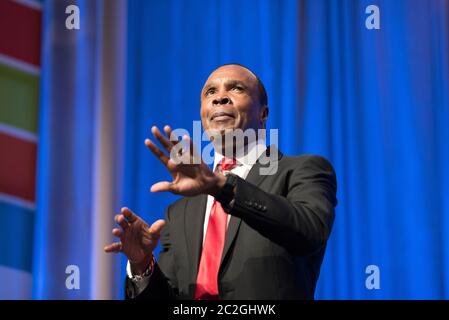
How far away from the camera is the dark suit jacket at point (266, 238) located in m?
1.23

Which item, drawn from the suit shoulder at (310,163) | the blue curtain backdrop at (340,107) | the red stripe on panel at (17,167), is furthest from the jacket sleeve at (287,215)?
the red stripe on panel at (17,167)

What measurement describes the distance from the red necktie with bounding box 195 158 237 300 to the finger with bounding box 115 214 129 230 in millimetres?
202

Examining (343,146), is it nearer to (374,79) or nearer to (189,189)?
(374,79)

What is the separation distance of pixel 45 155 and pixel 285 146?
101 centimetres

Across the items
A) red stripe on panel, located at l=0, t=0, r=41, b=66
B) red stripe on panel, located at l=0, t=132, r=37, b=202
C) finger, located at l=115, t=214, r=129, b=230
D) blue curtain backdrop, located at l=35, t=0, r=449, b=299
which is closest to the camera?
finger, located at l=115, t=214, r=129, b=230

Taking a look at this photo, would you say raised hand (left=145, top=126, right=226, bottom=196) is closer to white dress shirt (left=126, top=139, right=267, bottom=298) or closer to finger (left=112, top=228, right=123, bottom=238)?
finger (left=112, top=228, right=123, bottom=238)

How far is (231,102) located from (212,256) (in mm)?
454

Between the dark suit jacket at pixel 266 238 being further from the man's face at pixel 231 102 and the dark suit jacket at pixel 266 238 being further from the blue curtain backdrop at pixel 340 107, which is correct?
the blue curtain backdrop at pixel 340 107

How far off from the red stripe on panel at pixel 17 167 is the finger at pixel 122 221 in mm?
1316

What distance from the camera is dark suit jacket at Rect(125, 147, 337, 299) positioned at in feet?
4.04

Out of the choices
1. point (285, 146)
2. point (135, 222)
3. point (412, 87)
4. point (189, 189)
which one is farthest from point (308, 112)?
point (189, 189)

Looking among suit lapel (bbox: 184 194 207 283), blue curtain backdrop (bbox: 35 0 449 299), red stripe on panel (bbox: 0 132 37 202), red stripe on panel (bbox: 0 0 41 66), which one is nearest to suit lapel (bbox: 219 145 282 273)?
suit lapel (bbox: 184 194 207 283)

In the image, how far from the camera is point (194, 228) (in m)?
1.55

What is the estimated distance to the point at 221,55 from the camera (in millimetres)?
2607
